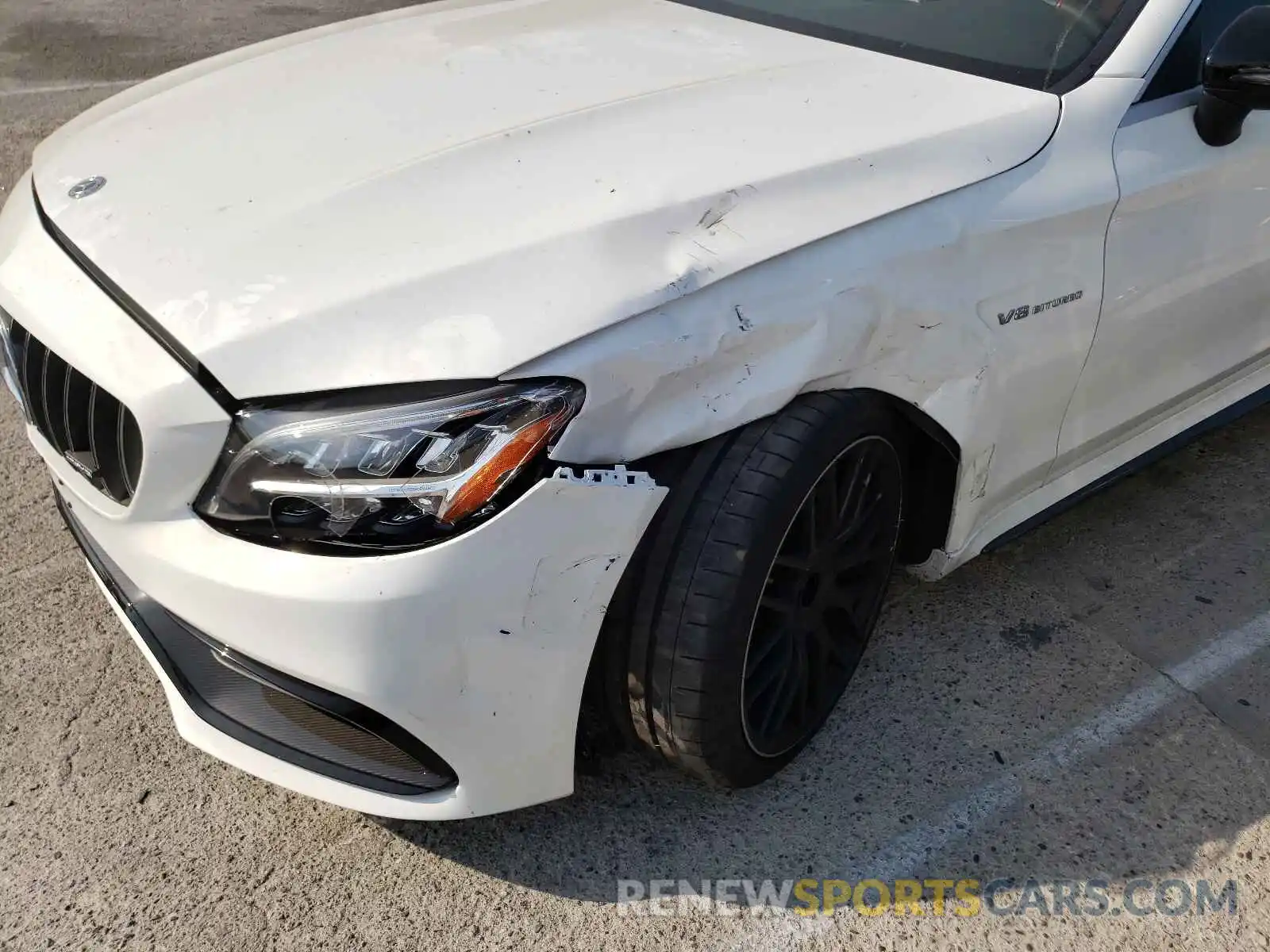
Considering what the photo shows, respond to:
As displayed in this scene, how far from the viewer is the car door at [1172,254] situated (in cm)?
232

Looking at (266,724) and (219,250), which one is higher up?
(219,250)

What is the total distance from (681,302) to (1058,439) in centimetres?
114

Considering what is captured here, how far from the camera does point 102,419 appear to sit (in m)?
1.81

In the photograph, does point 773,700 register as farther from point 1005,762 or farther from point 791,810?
point 1005,762

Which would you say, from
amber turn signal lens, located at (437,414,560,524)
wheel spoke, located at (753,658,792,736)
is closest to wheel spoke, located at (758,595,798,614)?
wheel spoke, located at (753,658,792,736)

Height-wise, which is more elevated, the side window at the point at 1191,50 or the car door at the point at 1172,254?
the side window at the point at 1191,50

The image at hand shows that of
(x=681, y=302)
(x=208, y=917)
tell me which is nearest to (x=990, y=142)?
(x=681, y=302)

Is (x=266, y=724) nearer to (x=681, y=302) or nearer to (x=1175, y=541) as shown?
(x=681, y=302)

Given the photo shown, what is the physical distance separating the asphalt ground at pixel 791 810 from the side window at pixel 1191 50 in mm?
1193

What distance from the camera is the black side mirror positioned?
2.22 meters

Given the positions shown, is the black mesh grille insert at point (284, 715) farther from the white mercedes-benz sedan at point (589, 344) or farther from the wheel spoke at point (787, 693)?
the wheel spoke at point (787, 693)

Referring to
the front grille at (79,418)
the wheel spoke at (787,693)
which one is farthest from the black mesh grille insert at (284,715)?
the wheel spoke at (787,693)

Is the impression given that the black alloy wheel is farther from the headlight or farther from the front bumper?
the headlight

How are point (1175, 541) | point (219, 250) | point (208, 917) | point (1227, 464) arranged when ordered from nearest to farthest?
1. point (219, 250)
2. point (208, 917)
3. point (1175, 541)
4. point (1227, 464)
